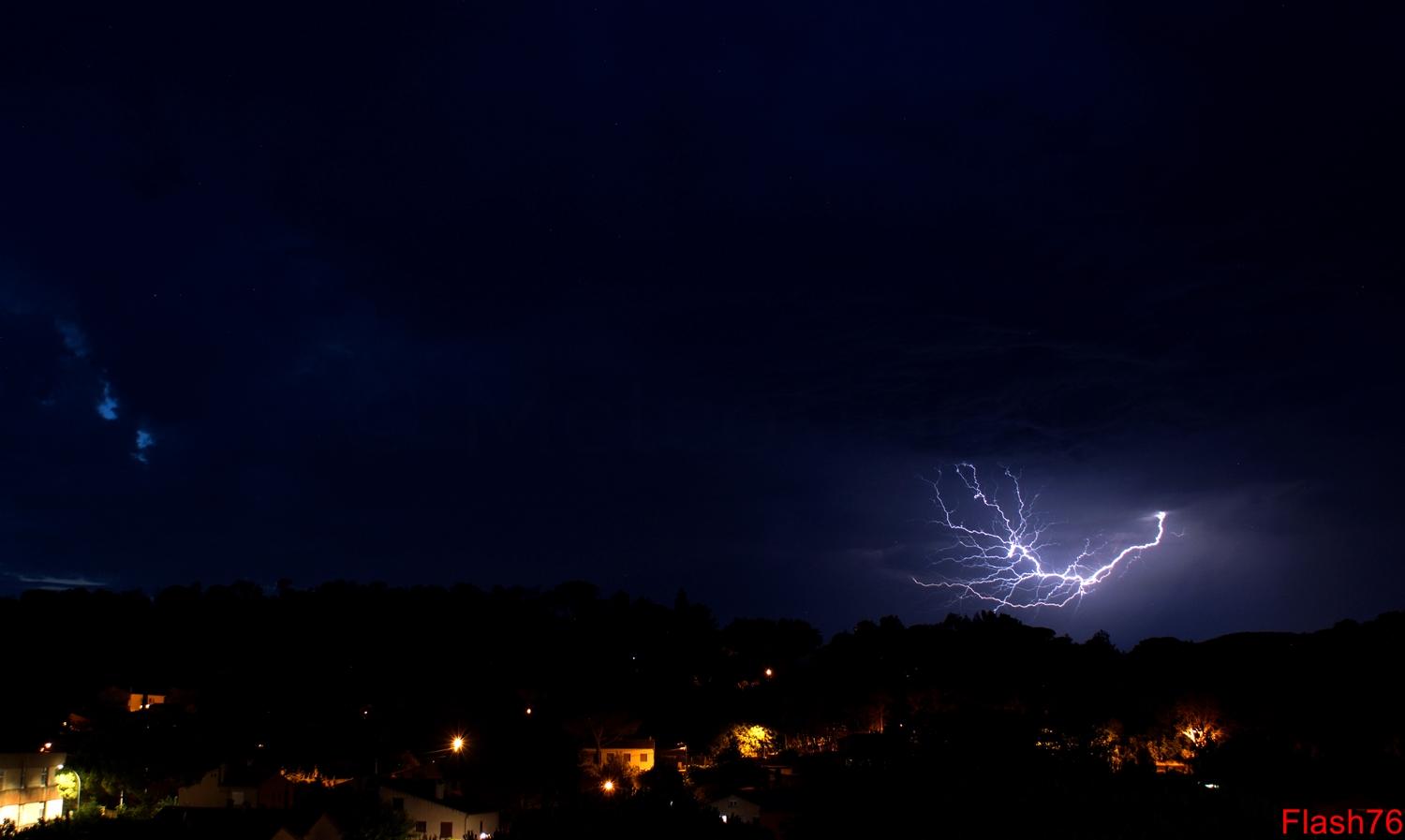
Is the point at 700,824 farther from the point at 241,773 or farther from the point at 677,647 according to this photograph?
the point at 677,647

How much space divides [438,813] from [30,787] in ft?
31.6

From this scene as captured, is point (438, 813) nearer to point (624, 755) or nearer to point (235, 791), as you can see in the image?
point (235, 791)

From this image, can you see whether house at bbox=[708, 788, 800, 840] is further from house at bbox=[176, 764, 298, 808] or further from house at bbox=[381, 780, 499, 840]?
house at bbox=[176, 764, 298, 808]

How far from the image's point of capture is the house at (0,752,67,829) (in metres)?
21.3

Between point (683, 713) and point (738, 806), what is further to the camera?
point (683, 713)

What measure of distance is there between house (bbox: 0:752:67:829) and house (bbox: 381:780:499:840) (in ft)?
24.0

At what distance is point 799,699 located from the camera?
37.4 metres

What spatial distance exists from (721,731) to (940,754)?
3033 centimetres

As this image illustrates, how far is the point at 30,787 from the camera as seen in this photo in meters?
22.0

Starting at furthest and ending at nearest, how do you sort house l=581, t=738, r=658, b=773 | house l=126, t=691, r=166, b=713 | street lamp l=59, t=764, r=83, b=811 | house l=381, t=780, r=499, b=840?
house l=126, t=691, r=166, b=713, house l=581, t=738, r=658, b=773, street lamp l=59, t=764, r=83, b=811, house l=381, t=780, r=499, b=840

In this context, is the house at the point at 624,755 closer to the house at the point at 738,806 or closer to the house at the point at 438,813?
the house at the point at 738,806

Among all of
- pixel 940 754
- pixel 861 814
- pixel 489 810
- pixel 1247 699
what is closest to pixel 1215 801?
pixel 940 754

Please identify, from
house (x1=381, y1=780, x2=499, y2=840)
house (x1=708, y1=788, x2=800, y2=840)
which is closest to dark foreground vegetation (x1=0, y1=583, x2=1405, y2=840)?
house (x1=708, y1=788, x2=800, y2=840)

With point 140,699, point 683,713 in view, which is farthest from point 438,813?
point 140,699
